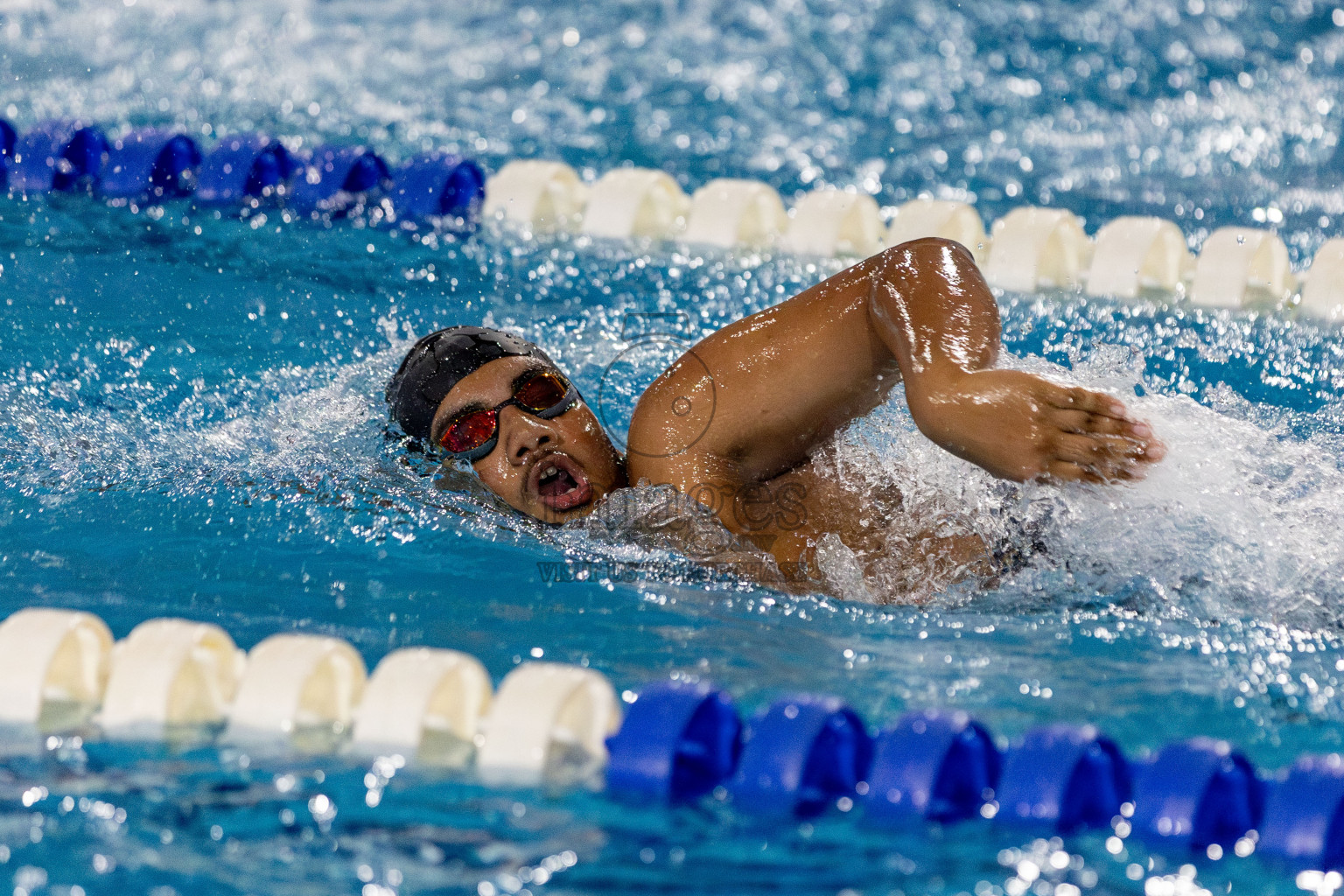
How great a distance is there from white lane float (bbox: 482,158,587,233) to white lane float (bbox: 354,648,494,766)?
2532 millimetres

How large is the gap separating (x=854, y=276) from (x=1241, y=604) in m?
0.76

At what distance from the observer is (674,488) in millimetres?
2207

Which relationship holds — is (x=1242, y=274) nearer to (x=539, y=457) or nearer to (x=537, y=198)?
(x=537, y=198)

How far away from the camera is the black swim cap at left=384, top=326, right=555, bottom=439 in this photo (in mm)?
2389

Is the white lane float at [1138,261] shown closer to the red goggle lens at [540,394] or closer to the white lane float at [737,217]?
the white lane float at [737,217]

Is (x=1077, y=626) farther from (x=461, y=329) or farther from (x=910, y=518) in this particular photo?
(x=461, y=329)

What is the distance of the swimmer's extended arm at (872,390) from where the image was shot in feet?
5.39

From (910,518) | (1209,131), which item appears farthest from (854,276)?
(1209,131)

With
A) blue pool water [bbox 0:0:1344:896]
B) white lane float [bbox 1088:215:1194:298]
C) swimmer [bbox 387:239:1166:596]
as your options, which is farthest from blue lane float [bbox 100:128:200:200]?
white lane float [bbox 1088:215:1194:298]

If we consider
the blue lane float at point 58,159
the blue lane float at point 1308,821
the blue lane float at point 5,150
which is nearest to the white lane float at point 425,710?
the blue lane float at point 1308,821

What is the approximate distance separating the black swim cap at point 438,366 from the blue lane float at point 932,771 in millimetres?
1115

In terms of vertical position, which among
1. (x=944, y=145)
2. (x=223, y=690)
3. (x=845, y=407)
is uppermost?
(x=944, y=145)

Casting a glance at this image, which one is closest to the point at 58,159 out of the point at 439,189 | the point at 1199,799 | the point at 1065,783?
the point at 439,189

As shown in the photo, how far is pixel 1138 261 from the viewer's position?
11.7 feet
